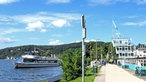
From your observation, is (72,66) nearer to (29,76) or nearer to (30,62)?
(29,76)

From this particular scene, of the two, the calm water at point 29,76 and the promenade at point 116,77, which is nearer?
the promenade at point 116,77

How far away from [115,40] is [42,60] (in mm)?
33166

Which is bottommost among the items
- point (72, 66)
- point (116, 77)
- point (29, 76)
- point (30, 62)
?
point (29, 76)

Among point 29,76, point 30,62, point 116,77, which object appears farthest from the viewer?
point 30,62

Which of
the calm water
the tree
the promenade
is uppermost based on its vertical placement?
the tree

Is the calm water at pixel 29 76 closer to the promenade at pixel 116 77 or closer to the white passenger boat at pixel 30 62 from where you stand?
the promenade at pixel 116 77

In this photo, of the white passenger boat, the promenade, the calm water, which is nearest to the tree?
the promenade

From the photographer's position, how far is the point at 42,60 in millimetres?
161125

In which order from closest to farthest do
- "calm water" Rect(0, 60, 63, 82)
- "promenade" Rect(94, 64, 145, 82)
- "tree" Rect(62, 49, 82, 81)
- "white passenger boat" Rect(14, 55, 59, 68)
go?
1. "promenade" Rect(94, 64, 145, 82)
2. "tree" Rect(62, 49, 82, 81)
3. "calm water" Rect(0, 60, 63, 82)
4. "white passenger boat" Rect(14, 55, 59, 68)

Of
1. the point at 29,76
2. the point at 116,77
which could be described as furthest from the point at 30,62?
the point at 116,77

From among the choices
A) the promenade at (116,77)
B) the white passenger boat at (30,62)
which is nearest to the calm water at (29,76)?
the promenade at (116,77)

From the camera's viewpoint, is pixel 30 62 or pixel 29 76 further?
pixel 30 62

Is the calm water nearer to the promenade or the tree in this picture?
the tree

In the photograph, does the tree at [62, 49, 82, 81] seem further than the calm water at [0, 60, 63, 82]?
No
